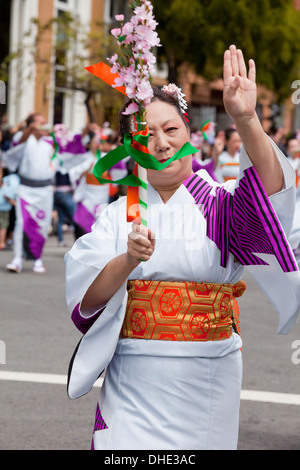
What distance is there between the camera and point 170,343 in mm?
3014

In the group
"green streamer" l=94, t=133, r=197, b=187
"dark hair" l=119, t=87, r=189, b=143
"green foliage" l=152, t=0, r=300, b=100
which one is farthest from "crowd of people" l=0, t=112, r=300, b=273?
"green foliage" l=152, t=0, r=300, b=100

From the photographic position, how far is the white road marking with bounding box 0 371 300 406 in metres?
5.63

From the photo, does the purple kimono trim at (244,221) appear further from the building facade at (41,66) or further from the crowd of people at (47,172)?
the building facade at (41,66)

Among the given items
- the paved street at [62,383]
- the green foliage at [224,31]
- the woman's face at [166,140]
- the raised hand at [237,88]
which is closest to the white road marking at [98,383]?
the paved street at [62,383]

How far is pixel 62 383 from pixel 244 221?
10.3ft

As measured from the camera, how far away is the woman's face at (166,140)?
2992mm

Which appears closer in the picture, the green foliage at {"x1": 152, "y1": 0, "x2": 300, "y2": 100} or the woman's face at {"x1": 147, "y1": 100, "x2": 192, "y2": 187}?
the woman's face at {"x1": 147, "y1": 100, "x2": 192, "y2": 187}

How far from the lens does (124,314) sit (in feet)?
9.92

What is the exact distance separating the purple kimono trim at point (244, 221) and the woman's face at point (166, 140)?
0.07 metres

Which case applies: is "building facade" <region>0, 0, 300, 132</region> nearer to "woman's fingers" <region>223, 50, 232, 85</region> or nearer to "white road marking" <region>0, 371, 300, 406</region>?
"white road marking" <region>0, 371, 300, 406</region>

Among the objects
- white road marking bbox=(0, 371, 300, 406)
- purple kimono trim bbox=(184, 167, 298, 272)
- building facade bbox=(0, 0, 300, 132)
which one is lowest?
white road marking bbox=(0, 371, 300, 406)

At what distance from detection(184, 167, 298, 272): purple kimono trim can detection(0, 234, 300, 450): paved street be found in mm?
1987

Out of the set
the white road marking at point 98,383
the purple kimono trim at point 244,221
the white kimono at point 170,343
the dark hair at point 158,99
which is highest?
the dark hair at point 158,99

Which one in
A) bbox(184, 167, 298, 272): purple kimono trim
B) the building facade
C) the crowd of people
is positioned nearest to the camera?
bbox(184, 167, 298, 272): purple kimono trim
